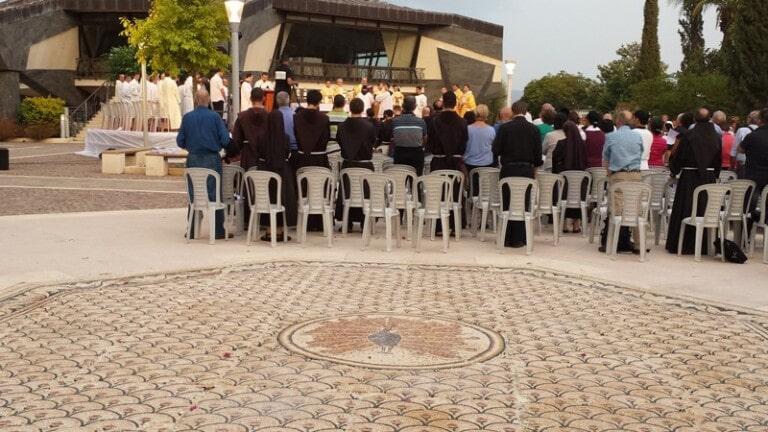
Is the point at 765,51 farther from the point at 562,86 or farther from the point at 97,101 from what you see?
the point at 562,86

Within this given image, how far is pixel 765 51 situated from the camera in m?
29.1

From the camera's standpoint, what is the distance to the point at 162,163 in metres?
21.8

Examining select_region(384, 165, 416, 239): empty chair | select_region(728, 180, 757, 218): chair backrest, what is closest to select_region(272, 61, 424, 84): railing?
select_region(384, 165, 416, 239): empty chair

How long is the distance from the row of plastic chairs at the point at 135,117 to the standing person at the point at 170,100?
5.9 inches

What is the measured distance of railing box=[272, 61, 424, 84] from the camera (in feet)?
146

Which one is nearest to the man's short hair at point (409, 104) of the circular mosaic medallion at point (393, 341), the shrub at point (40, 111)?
the circular mosaic medallion at point (393, 341)

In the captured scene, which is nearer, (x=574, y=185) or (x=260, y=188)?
(x=260, y=188)

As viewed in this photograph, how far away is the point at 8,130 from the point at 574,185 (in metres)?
31.2

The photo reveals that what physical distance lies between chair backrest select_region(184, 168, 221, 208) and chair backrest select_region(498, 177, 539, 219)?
3511 mm

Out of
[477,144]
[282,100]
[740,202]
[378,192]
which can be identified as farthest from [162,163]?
[740,202]

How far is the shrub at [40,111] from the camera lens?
124 feet

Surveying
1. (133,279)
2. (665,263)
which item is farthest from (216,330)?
(665,263)

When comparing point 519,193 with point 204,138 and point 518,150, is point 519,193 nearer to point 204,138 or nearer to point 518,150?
point 518,150

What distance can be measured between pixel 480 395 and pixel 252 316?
2.53 m
